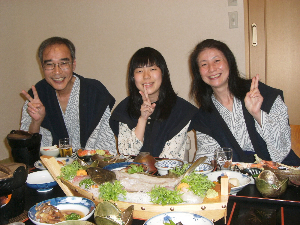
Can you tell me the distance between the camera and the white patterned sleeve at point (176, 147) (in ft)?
7.47

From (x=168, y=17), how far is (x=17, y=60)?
2.64 m

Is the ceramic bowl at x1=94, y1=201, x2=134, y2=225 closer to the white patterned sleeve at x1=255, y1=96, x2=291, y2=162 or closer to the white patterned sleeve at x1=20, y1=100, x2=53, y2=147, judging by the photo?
the white patterned sleeve at x1=255, y1=96, x2=291, y2=162

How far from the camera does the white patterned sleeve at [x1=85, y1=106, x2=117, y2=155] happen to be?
2.68 meters

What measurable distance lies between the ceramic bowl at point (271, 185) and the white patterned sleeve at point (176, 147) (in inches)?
45.5

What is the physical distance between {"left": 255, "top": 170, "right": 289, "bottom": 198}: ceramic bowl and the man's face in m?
2.02

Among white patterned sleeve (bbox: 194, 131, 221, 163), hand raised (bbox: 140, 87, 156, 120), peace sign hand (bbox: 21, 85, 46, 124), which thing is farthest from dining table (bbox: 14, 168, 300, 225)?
peace sign hand (bbox: 21, 85, 46, 124)

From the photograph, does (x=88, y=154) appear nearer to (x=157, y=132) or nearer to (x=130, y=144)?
(x=130, y=144)

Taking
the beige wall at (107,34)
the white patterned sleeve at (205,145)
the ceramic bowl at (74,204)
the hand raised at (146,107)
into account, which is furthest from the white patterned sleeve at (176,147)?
the beige wall at (107,34)

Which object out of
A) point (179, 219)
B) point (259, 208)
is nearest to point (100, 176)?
point (179, 219)

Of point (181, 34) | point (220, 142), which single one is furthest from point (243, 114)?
point (181, 34)

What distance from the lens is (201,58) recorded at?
2250 millimetres

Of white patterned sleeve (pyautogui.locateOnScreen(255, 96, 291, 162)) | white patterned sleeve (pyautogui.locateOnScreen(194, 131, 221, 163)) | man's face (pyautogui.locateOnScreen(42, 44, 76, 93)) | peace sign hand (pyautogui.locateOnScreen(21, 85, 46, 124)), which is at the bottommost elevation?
white patterned sleeve (pyautogui.locateOnScreen(194, 131, 221, 163))

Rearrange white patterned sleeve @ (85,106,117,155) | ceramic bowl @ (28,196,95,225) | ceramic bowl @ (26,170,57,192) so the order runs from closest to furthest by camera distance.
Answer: ceramic bowl @ (28,196,95,225) < ceramic bowl @ (26,170,57,192) < white patterned sleeve @ (85,106,117,155)

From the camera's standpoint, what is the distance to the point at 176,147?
2.32m
